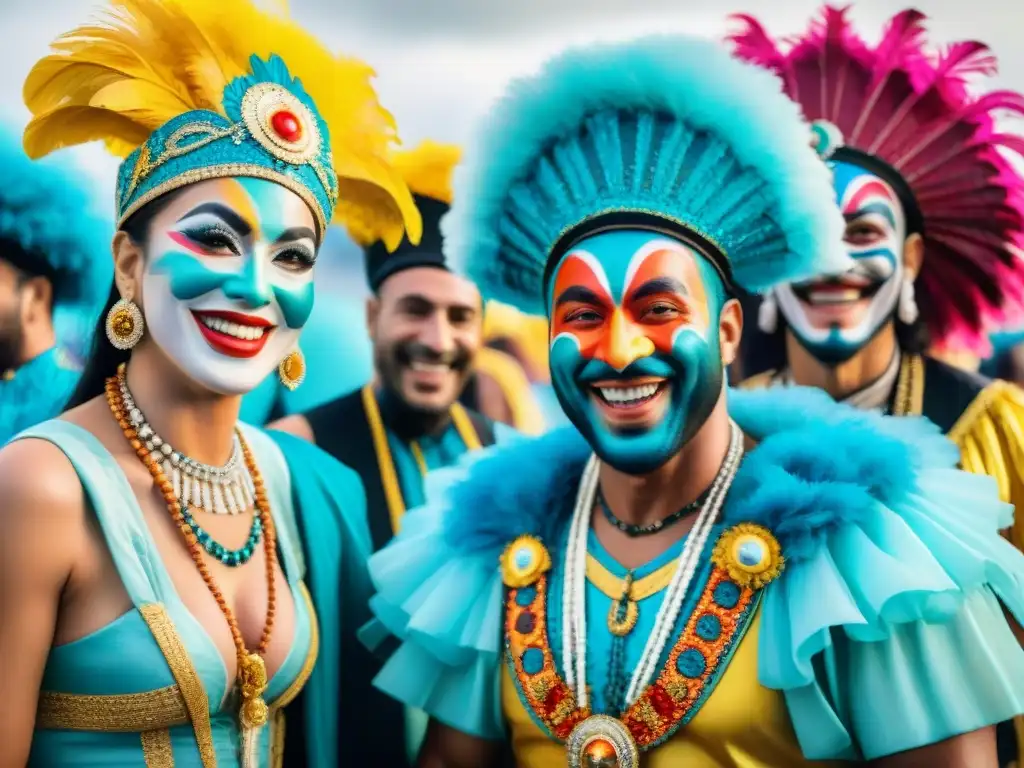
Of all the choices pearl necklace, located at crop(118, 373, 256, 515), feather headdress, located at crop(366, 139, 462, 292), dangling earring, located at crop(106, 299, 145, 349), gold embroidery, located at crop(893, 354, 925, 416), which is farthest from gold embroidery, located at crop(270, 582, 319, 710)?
gold embroidery, located at crop(893, 354, 925, 416)

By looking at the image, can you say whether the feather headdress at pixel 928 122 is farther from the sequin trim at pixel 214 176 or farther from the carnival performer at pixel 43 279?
the carnival performer at pixel 43 279

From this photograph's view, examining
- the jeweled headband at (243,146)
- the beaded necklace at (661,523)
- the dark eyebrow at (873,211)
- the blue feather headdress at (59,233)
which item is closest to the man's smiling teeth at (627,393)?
the beaded necklace at (661,523)

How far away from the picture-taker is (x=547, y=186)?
2.36 metres

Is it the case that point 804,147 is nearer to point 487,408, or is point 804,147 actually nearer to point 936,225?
point 936,225

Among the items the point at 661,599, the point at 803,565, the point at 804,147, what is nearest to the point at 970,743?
the point at 803,565

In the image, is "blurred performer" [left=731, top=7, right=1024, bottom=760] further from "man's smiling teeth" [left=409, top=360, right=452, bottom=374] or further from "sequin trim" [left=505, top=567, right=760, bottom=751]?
"sequin trim" [left=505, top=567, right=760, bottom=751]

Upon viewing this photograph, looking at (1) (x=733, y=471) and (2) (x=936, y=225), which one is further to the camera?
(2) (x=936, y=225)

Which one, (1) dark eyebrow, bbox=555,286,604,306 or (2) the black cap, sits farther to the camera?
(2) the black cap

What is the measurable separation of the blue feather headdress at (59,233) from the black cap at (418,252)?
824 millimetres

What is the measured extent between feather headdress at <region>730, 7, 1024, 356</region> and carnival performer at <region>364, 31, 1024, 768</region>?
97 centimetres

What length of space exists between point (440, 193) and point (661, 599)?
5.29 feet

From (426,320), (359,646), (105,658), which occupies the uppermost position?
(426,320)

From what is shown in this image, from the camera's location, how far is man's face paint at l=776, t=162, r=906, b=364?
3064 millimetres

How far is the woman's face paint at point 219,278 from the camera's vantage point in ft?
7.16
